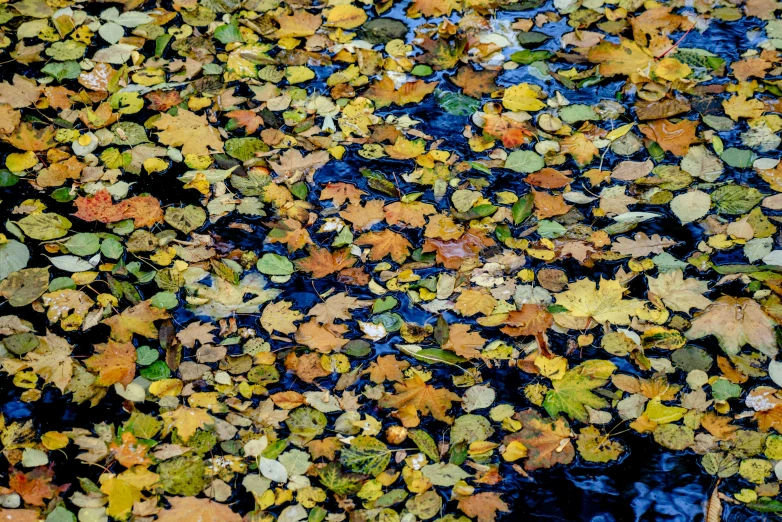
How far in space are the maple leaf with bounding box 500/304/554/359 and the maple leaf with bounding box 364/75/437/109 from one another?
131cm

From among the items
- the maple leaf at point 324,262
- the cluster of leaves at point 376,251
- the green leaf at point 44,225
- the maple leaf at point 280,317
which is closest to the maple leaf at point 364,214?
the cluster of leaves at point 376,251

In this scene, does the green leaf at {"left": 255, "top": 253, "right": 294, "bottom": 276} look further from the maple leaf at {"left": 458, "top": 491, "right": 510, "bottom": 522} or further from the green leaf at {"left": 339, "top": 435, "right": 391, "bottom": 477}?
the maple leaf at {"left": 458, "top": 491, "right": 510, "bottom": 522}

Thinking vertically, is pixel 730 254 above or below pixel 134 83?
below

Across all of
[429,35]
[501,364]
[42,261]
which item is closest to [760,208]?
[501,364]

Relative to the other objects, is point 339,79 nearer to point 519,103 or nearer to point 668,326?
point 519,103

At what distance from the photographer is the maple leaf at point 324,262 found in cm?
271

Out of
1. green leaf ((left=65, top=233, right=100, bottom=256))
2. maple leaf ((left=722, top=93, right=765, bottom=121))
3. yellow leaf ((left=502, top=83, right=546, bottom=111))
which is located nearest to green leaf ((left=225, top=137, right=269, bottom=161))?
green leaf ((left=65, top=233, right=100, bottom=256))

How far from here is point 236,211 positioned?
2.92 m

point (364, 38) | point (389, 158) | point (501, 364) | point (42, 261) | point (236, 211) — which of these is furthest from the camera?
point (364, 38)

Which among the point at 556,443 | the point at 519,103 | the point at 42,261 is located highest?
the point at 519,103

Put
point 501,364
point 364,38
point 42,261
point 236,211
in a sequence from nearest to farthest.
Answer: point 501,364
point 42,261
point 236,211
point 364,38

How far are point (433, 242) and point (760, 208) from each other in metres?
1.39

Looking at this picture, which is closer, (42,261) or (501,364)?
(501,364)

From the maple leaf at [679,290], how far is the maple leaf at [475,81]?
129 cm
